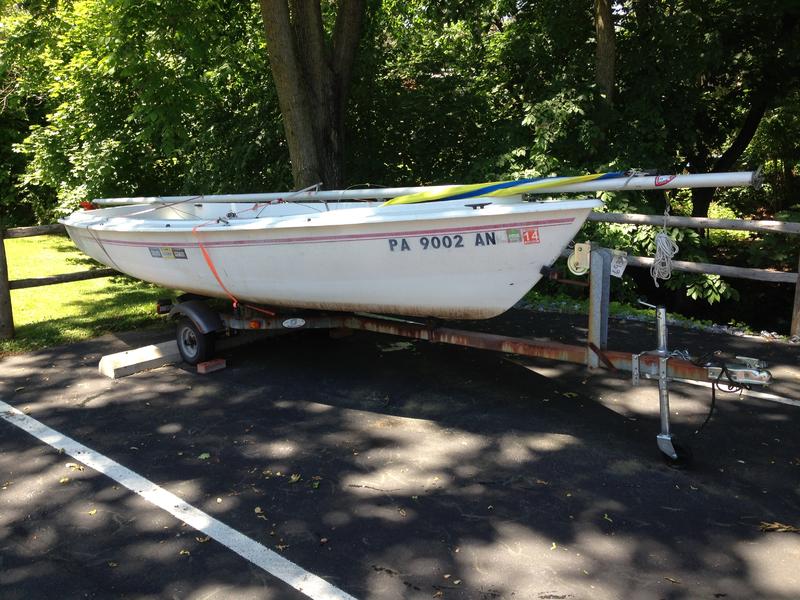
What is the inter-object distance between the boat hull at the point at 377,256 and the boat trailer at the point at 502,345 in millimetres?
175

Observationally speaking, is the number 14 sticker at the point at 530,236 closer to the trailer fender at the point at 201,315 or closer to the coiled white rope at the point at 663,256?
the coiled white rope at the point at 663,256

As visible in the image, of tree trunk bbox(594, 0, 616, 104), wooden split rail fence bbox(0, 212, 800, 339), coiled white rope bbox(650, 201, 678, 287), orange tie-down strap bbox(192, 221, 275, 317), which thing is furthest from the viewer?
tree trunk bbox(594, 0, 616, 104)

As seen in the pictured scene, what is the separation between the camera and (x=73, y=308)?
29.3ft

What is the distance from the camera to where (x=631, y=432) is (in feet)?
15.5

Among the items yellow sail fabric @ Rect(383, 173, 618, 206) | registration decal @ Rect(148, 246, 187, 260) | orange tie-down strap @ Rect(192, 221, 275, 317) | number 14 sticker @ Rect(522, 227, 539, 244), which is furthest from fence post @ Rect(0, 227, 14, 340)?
number 14 sticker @ Rect(522, 227, 539, 244)

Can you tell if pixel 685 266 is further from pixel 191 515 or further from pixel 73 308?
pixel 73 308

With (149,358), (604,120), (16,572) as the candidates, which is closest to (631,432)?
(16,572)

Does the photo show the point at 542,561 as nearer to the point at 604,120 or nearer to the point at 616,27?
the point at 604,120

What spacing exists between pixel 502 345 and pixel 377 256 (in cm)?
107

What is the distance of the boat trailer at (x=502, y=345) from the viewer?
13.4 ft

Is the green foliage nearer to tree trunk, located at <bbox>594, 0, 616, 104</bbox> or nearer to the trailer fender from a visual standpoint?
the trailer fender

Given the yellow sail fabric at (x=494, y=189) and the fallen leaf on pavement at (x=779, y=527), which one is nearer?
the fallen leaf on pavement at (x=779, y=527)

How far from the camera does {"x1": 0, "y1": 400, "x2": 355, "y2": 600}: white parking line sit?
323 cm

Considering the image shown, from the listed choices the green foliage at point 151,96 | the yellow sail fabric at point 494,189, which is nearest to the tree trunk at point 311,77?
the green foliage at point 151,96
